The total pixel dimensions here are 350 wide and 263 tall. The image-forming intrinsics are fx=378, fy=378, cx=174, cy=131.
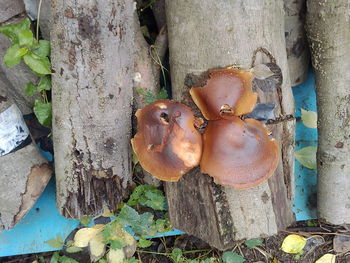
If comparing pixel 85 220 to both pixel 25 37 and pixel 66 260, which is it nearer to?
pixel 66 260

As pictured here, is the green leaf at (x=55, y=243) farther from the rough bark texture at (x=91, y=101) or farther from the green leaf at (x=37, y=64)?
the green leaf at (x=37, y=64)

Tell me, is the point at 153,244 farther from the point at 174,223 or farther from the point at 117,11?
the point at 117,11

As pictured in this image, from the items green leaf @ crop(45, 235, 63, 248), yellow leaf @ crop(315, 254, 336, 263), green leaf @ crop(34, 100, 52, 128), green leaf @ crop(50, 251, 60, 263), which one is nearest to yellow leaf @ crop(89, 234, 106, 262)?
green leaf @ crop(45, 235, 63, 248)

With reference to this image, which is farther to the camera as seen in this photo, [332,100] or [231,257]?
[231,257]

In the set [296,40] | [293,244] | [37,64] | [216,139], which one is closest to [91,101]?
[37,64]

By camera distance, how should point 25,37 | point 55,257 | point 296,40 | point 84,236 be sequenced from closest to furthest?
point 25,37
point 84,236
point 296,40
point 55,257

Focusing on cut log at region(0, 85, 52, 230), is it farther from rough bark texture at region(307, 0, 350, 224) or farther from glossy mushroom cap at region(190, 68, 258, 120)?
rough bark texture at region(307, 0, 350, 224)

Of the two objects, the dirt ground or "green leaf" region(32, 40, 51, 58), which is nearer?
"green leaf" region(32, 40, 51, 58)
